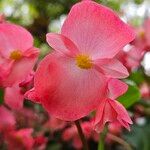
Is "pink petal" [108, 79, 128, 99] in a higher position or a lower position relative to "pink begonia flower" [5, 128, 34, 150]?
higher

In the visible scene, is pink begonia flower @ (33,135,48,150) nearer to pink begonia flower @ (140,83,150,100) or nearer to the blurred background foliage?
the blurred background foliage

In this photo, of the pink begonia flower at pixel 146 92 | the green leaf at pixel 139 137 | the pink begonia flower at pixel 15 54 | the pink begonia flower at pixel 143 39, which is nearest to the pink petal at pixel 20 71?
the pink begonia flower at pixel 15 54

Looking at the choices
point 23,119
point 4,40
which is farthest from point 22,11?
point 4,40

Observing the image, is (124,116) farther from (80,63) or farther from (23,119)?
(23,119)

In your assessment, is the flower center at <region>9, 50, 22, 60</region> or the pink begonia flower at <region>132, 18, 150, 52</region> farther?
the pink begonia flower at <region>132, 18, 150, 52</region>

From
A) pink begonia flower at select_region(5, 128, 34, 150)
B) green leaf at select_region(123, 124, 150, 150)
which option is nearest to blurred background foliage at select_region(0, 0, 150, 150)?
green leaf at select_region(123, 124, 150, 150)

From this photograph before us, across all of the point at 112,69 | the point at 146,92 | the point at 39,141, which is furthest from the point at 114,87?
the point at 146,92

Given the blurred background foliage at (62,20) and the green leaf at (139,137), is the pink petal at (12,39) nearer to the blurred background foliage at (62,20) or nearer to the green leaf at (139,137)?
the blurred background foliage at (62,20)
